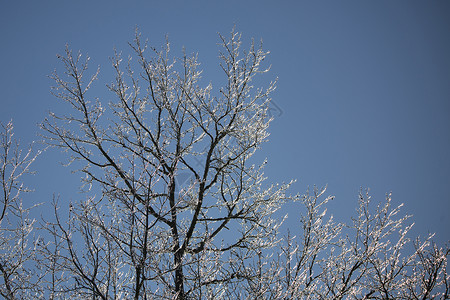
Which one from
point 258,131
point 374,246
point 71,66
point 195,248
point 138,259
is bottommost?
point 138,259

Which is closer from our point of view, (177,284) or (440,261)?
(177,284)

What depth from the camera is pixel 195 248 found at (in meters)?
6.37

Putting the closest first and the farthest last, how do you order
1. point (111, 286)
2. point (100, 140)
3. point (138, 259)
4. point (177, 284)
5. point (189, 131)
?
point (138, 259) < point (111, 286) < point (177, 284) < point (100, 140) < point (189, 131)

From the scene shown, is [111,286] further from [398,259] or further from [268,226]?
[398,259]

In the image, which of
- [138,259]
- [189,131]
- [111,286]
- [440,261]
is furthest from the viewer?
[189,131]

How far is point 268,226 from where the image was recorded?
6930 millimetres

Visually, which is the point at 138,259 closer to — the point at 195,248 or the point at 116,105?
the point at 195,248

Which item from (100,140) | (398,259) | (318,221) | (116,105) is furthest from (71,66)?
(398,259)

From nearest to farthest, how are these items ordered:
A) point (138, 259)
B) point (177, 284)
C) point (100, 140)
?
1. point (138, 259)
2. point (177, 284)
3. point (100, 140)

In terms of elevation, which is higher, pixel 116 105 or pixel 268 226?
pixel 116 105

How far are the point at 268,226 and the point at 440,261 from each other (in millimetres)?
2813

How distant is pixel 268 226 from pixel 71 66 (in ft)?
14.9

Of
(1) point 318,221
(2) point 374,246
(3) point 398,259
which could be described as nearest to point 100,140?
(1) point 318,221

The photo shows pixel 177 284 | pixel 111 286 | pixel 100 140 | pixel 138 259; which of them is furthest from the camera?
pixel 100 140
